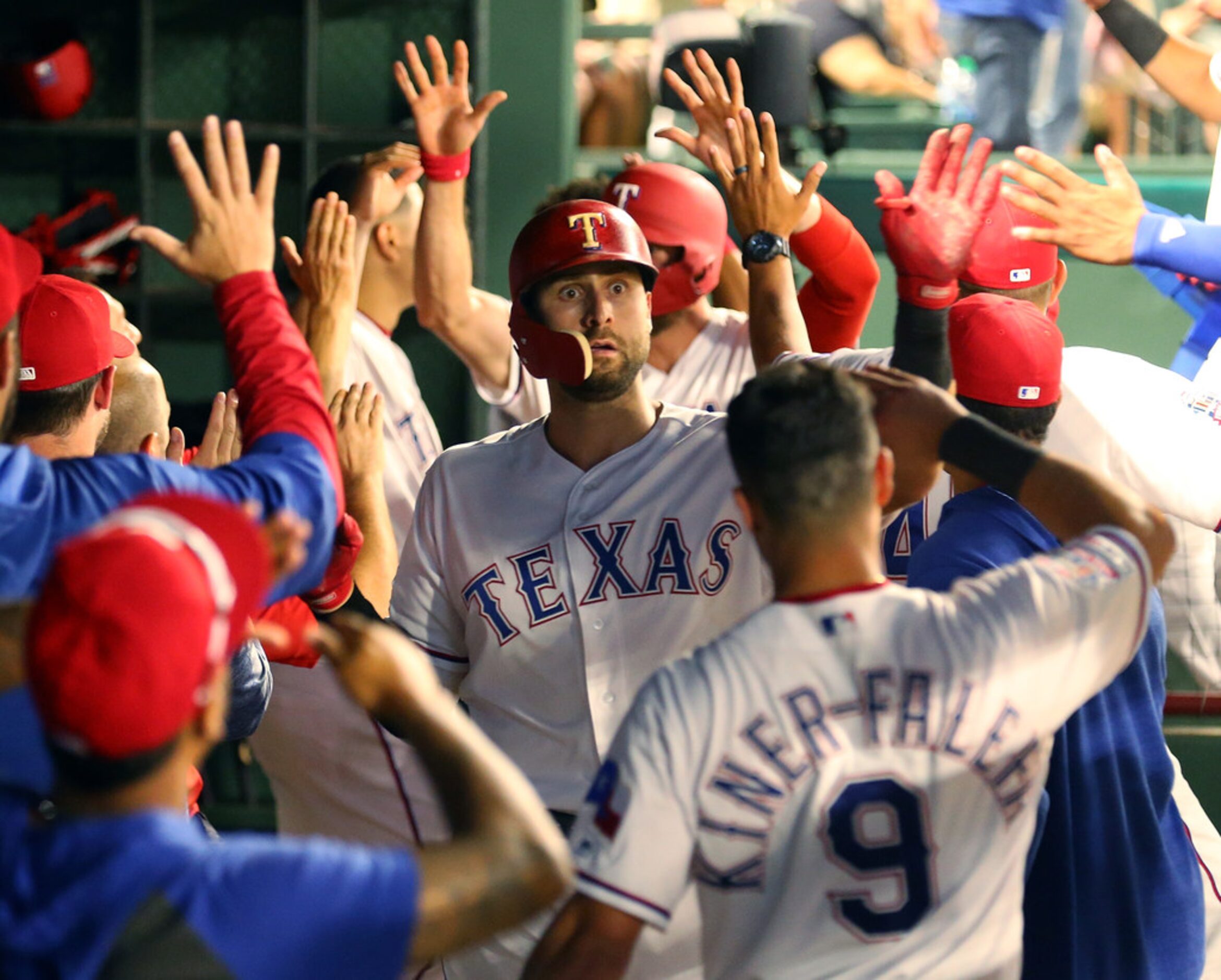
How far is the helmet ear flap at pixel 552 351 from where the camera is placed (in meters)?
2.93

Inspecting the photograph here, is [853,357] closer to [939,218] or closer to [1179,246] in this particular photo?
[939,218]

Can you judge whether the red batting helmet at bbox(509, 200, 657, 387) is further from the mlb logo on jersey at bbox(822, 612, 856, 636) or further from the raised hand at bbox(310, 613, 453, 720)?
the raised hand at bbox(310, 613, 453, 720)

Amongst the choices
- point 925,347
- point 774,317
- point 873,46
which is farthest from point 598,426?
point 873,46

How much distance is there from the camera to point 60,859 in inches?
56.5

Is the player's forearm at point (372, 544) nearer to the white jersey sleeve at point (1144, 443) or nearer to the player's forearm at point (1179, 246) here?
the white jersey sleeve at point (1144, 443)

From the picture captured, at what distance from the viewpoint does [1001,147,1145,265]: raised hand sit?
3.46m

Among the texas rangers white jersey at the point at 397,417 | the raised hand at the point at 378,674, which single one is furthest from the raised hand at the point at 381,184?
the raised hand at the point at 378,674

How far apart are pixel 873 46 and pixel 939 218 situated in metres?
4.99

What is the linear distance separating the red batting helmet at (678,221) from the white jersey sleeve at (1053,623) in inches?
86.9

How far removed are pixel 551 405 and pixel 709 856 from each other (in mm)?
1365

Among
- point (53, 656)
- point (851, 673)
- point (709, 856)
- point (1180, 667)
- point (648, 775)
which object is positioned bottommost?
point (1180, 667)

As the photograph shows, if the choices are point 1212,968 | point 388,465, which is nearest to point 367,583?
point 388,465

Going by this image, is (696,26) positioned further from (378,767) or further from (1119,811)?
(1119,811)

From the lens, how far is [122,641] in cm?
143
